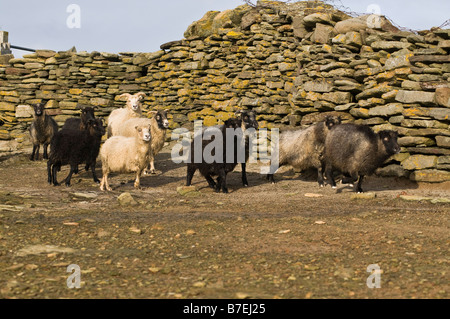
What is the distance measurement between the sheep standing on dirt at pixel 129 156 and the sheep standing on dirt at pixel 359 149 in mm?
3566

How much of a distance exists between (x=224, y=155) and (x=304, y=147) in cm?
195

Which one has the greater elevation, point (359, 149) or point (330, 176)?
point (359, 149)

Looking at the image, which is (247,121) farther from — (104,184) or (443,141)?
(443,141)

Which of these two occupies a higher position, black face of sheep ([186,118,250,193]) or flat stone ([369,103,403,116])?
flat stone ([369,103,403,116])

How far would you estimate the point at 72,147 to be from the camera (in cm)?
1015

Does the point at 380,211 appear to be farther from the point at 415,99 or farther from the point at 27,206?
the point at 27,206

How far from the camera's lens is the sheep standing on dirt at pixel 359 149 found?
9102 millimetres

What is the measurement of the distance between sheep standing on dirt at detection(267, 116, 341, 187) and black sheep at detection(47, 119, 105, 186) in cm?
377

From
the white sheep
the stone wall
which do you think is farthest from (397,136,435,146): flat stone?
the white sheep

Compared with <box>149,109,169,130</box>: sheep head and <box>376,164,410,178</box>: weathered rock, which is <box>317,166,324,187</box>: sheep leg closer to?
<box>376,164,410,178</box>: weathered rock

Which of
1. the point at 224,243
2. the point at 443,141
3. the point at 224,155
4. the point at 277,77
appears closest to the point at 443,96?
the point at 443,141

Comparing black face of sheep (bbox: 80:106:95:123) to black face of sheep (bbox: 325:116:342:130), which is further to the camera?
black face of sheep (bbox: 80:106:95:123)

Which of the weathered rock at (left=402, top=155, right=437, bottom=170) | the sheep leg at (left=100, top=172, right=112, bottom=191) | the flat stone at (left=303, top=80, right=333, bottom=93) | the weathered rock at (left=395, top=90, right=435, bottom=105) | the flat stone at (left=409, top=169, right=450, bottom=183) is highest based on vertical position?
the flat stone at (left=303, top=80, right=333, bottom=93)

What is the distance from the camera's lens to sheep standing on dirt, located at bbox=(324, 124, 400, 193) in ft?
29.9
